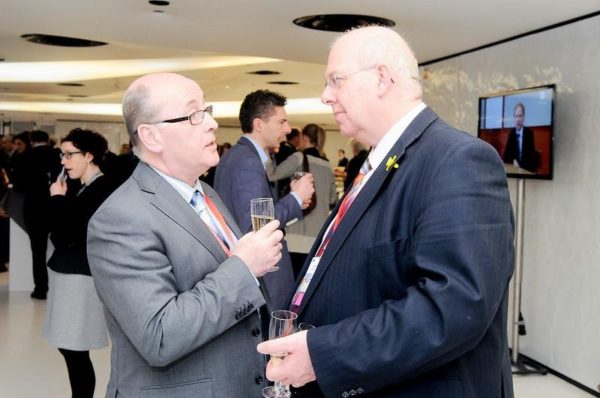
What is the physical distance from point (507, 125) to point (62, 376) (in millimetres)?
3737

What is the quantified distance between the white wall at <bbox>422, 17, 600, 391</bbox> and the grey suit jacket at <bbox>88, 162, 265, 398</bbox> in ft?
10.4

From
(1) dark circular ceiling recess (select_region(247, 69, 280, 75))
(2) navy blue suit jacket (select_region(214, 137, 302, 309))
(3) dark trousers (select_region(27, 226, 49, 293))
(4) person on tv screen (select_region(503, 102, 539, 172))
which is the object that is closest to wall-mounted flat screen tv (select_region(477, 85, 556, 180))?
(4) person on tv screen (select_region(503, 102, 539, 172))

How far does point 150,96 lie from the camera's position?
5.33ft

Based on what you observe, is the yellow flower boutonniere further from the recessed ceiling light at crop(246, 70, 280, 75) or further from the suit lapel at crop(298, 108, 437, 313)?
the recessed ceiling light at crop(246, 70, 280, 75)

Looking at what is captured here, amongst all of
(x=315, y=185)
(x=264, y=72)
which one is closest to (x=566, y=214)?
(x=315, y=185)

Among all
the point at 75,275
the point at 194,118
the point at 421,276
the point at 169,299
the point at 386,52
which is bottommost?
the point at 75,275

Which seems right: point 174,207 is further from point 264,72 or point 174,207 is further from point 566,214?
point 264,72

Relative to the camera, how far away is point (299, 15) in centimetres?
454

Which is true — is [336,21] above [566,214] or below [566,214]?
above

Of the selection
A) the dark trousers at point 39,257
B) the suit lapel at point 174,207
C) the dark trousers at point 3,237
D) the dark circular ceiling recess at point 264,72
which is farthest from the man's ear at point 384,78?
the dark circular ceiling recess at point 264,72

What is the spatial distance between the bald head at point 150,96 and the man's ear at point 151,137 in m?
0.02

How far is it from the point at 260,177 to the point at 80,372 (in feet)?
4.56

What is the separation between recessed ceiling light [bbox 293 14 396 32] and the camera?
468cm

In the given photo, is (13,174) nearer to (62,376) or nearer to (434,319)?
(62,376)
